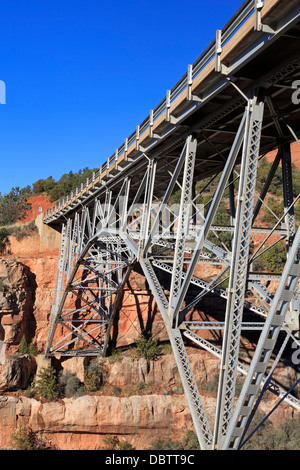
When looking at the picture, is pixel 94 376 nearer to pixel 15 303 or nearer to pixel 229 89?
pixel 15 303

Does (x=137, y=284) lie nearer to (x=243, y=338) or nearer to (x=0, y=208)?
(x=243, y=338)

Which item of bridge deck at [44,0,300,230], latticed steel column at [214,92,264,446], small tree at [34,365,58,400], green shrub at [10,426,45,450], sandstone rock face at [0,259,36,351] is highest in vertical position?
bridge deck at [44,0,300,230]

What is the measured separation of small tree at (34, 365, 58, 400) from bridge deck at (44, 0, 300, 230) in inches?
536

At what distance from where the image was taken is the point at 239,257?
7.68m

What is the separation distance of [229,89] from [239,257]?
3660 millimetres

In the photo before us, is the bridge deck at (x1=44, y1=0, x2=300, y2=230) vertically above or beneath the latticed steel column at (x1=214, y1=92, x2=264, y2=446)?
above

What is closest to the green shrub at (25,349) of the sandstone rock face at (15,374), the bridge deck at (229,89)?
the sandstone rock face at (15,374)

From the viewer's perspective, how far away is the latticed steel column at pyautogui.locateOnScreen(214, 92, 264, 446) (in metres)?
7.55

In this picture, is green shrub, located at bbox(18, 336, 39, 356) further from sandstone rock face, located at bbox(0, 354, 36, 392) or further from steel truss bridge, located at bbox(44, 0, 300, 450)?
steel truss bridge, located at bbox(44, 0, 300, 450)

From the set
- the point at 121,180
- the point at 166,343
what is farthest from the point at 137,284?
the point at 121,180

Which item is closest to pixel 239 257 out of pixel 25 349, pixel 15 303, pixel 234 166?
pixel 234 166

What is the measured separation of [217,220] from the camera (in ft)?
107

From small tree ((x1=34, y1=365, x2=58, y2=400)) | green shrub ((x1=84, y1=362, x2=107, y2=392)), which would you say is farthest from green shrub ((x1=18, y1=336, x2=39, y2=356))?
green shrub ((x1=84, y1=362, x2=107, y2=392))

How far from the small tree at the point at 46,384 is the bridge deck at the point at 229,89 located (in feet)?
44.6
